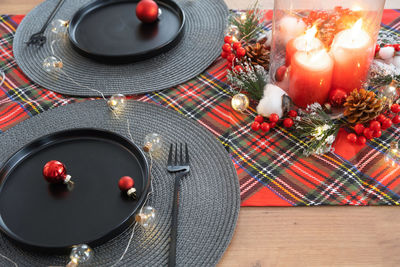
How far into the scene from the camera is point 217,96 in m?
0.88

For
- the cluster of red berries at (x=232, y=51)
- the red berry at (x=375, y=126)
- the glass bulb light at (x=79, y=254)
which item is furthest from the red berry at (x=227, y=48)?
the glass bulb light at (x=79, y=254)

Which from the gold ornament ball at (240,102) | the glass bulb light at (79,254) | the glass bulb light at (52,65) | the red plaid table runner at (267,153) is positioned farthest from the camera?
the glass bulb light at (52,65)

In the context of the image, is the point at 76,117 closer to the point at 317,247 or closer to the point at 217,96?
the point at 217,96

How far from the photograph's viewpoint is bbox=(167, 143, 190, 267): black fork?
24.8 inches

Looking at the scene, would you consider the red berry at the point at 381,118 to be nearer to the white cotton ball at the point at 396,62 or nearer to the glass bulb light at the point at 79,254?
the white cotton ball at the point at 396,62

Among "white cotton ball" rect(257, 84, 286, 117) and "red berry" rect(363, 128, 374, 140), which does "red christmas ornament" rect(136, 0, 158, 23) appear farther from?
"red berry" rect(363, 128, 374, 140)

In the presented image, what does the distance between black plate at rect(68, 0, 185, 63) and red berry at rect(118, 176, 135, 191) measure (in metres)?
0.36

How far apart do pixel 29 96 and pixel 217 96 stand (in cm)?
39

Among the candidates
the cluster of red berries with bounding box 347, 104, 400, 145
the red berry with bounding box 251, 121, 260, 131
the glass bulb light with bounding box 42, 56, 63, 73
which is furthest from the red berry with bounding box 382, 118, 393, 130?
the glass bulb light with bounding box 42, 56, 63, 73

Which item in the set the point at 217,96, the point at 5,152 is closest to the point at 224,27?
the point at 217,96

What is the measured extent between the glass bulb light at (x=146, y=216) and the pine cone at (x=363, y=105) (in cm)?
39

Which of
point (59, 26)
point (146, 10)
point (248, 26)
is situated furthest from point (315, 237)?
point (59, 26)

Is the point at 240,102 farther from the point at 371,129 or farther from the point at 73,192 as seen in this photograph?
the point at 73,192

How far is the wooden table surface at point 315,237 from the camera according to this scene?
620mm
